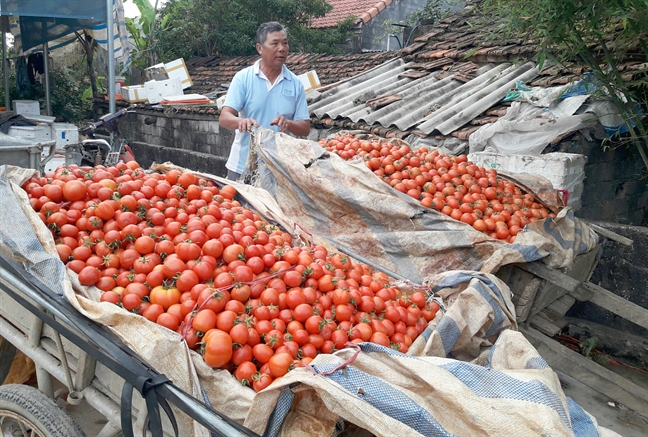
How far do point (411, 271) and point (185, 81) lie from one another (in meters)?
10.3

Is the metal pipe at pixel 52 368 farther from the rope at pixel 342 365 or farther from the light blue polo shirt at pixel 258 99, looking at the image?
the light blue polo shirt at pixel 258 99

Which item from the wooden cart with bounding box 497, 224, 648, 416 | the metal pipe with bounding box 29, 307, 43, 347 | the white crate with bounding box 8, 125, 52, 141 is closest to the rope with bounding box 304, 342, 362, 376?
the metal pipe with bounding box 29, 307, 43, 347

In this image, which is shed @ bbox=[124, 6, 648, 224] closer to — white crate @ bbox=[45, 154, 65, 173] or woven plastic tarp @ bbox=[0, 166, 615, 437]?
white crate @ bbox=[45, 154, 65, 173]

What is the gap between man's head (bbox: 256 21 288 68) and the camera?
13.7ft

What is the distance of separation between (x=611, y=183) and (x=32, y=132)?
8.64m

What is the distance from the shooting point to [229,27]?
549 inches

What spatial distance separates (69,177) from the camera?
2.83m

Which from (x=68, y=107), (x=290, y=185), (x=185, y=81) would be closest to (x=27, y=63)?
(x=68, y=107)

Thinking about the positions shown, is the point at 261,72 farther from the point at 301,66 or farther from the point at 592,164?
the point at 301,66

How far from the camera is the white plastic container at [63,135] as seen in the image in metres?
8.56

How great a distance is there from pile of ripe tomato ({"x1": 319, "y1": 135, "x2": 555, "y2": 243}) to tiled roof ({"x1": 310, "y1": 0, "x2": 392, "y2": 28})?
13.5m

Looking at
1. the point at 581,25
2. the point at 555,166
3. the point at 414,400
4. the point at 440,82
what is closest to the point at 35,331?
the point at 414,400

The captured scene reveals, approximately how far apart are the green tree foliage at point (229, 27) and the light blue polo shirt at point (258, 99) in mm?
9755

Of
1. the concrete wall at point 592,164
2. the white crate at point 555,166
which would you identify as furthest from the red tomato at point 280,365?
the concrete wall at point 592,164
